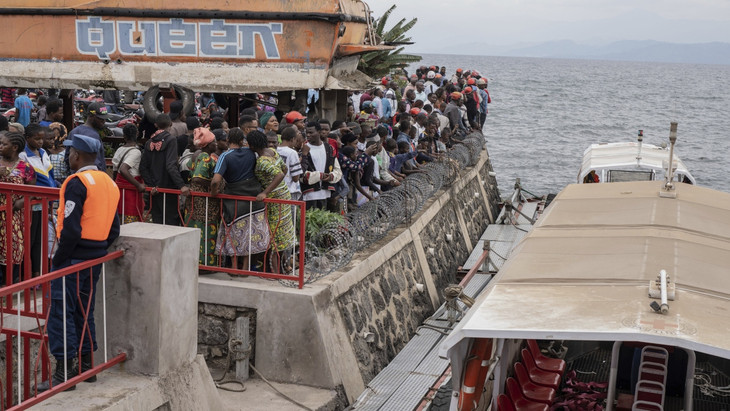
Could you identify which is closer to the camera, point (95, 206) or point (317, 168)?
point (95, 206)

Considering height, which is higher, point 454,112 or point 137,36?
point 137,36

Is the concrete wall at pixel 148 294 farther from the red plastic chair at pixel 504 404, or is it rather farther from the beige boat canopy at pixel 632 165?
the beige boat canopy at pixel 632 165

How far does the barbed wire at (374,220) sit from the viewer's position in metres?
11.1

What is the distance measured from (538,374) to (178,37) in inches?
261

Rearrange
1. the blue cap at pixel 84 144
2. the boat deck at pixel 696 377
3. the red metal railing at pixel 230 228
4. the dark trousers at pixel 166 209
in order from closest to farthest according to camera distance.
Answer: the blue cap at pixel 84 144, the boat deck at pixel 696 377, the red metal railing at pixel 230 228, the dark trousers at pixel 166 209

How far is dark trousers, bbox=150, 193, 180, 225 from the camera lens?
10.4 meters

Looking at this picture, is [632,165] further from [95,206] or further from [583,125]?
[583,125]

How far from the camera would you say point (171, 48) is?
12688 millimetres

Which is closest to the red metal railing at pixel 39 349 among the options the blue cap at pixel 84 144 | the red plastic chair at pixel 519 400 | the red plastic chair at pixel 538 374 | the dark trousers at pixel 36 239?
the blue cap at pixel 84 144

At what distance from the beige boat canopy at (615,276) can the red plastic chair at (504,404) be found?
3.19ft

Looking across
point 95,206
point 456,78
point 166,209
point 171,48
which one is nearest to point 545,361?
point 166,209

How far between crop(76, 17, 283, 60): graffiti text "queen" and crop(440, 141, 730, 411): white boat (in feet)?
15.0

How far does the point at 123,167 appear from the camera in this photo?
33.4 ft

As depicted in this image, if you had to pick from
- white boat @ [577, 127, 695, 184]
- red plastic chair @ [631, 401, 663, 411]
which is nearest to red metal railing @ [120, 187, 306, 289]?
red plastic chair @ [631, 401, 663, 411]
